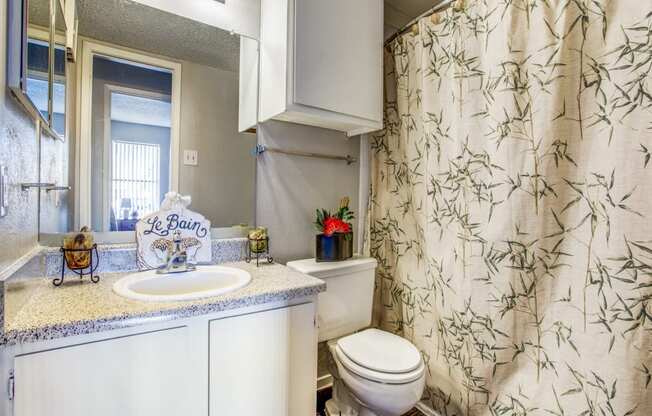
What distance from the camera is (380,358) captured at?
130 centimetres

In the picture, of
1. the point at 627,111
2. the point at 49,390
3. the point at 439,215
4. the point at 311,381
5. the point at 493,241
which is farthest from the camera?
the point at 439,215

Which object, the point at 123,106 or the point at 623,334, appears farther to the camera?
the point at 123,106

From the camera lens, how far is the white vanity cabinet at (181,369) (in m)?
0.74

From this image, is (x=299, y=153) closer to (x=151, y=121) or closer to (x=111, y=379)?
(x=151, y=121)

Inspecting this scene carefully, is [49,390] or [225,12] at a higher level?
[225,12]

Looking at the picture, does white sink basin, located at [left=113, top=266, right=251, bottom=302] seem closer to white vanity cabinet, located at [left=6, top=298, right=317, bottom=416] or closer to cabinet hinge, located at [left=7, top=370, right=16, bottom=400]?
white vanity cabinet, located at [left=6, top=298, right=317, bottom=416]

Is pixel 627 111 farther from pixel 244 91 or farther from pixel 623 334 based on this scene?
pixel 244 91

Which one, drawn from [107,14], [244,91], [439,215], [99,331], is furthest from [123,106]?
[439,215]

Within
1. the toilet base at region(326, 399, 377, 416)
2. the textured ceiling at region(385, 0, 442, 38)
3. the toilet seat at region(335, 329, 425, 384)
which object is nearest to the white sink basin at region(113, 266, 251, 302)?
the toilet seat at region(335, 329, 425, 384)

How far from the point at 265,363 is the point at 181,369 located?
273 millimetres

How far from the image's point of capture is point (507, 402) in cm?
125

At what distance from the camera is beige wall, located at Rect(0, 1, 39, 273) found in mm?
718

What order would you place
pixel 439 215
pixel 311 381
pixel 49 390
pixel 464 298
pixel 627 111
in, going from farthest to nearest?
pixel 439 215
pixel 464 298
pixel 311 381
pixel 627 111
pixel 49 390

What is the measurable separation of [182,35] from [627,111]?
1.75 meters
